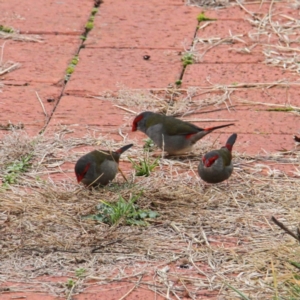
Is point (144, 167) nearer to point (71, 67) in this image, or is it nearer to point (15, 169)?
point (15, 169)

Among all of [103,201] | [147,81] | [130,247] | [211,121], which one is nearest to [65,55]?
[147,81]

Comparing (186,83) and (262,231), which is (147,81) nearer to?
(186,83)

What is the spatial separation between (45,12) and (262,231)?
164 inches

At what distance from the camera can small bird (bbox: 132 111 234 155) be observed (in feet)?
20.0

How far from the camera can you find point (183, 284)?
4438mm

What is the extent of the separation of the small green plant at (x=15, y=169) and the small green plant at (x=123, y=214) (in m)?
0.74

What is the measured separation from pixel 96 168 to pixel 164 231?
2.34ft

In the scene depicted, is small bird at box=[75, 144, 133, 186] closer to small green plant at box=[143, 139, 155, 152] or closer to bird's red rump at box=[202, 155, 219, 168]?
bird's red rump at box=[202, 155, 219, 168]

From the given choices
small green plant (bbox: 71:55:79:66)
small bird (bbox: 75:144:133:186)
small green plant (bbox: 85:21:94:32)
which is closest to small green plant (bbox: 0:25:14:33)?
small green plant (bbox: 85:21:94:32)

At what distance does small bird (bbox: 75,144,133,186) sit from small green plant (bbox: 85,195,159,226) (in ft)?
1.14

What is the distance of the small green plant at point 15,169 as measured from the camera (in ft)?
18.6

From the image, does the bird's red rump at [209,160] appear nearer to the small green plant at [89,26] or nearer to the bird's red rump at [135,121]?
the bird's red rump at [135,121]

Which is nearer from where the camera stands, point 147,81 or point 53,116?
point 53,116

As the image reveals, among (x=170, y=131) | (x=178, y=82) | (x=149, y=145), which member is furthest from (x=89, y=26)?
(x=170, y=131)
